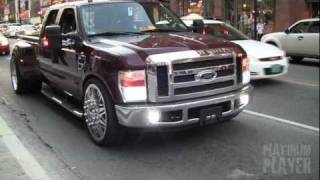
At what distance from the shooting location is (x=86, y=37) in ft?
21.3

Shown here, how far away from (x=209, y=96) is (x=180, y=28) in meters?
1.81

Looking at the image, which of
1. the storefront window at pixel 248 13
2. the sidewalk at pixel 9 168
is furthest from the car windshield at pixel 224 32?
the storefront window at pixel 248 13

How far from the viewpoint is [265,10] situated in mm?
26422

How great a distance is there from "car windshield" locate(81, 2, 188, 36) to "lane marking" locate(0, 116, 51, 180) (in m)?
1.67

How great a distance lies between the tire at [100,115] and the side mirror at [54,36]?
997 millimetres

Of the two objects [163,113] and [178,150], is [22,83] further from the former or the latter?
[163,113]

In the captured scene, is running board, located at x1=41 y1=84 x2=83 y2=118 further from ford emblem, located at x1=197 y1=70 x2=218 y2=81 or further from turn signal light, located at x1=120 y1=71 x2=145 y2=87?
ford emblem, located at x1=197 y1=70 x2=218 y2=81

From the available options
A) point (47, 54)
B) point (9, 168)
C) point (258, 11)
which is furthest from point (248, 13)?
point (9, 168)

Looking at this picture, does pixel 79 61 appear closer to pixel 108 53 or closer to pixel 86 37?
pixel 86 37

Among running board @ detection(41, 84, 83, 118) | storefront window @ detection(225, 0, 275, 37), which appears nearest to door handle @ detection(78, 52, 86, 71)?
running board @ detection(41, 84, 83, 118)

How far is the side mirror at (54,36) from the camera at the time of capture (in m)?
6.77

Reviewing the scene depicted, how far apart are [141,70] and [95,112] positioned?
1041mm

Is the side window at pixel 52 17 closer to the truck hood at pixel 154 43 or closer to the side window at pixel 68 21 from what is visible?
the side window at pixel 68 21

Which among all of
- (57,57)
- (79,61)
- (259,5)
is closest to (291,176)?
(79,61)
